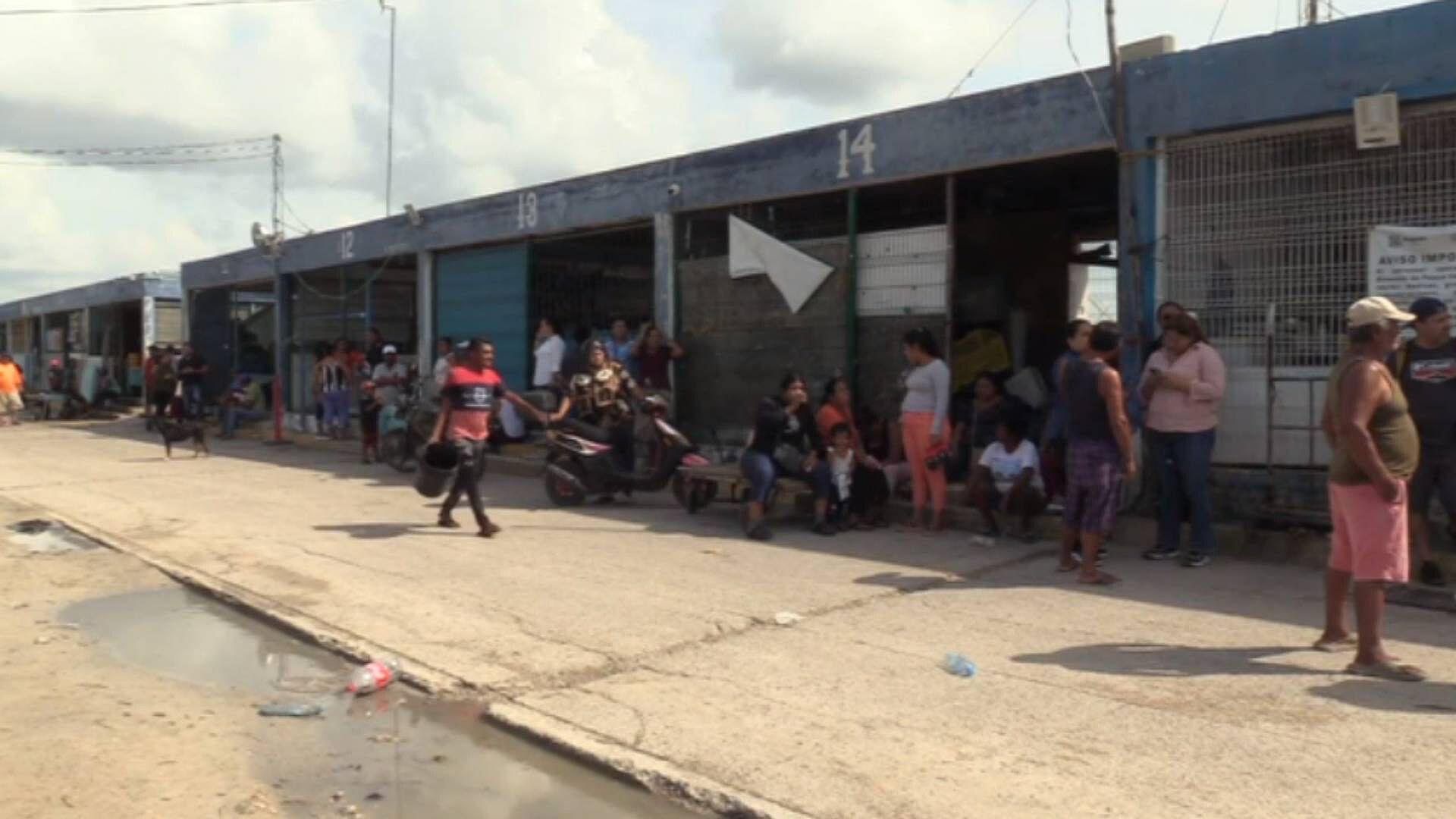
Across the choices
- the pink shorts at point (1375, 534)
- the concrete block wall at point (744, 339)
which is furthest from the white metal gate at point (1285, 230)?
the concrete block wall at point (744, 339)

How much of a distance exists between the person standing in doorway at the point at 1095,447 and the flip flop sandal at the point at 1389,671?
7.07 feet

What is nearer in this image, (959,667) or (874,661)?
(959,667)

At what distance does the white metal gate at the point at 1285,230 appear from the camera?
830 centimetres

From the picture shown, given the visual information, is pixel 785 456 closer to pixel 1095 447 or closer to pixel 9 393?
pixel 1095 447

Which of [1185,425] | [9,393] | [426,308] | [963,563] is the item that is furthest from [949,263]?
[9,393]

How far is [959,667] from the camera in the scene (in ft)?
19.2

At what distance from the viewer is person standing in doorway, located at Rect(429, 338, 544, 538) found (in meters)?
9.97

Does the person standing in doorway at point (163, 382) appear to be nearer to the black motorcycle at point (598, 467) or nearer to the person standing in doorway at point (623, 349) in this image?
the person standing in doorway at point (623, 349)

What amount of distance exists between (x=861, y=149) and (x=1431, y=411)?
242 inches

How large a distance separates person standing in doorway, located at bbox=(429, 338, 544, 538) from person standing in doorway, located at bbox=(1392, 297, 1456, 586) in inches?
266

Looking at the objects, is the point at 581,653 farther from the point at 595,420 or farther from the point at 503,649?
the point at 595,420

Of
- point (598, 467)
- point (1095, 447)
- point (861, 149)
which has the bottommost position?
point (598, 467)

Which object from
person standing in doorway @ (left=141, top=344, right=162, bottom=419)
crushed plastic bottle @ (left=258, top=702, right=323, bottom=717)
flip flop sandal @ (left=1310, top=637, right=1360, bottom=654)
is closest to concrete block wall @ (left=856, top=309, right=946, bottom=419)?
flip flop sandal @ (left=1310, top=637, right=1360, bottom=654)

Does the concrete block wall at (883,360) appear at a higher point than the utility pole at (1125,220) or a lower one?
lower
